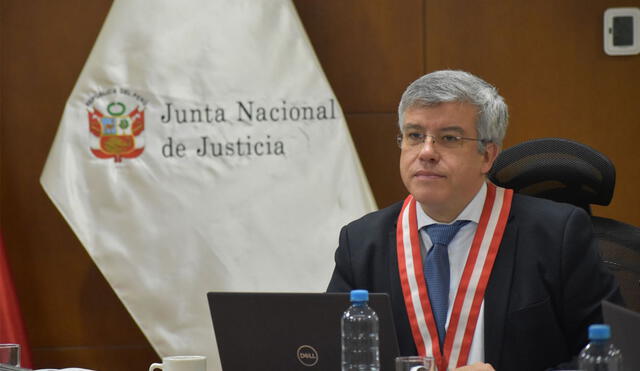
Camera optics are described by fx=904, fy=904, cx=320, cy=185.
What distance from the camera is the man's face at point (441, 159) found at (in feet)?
8.30

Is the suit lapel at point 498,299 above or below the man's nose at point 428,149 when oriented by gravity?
below

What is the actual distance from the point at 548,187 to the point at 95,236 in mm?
1914

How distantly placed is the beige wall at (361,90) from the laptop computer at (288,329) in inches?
88.4

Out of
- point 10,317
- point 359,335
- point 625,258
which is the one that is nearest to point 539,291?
point 625,258

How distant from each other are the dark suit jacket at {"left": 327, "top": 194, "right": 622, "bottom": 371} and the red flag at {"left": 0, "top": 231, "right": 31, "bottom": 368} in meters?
1.96

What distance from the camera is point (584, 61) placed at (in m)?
4.09

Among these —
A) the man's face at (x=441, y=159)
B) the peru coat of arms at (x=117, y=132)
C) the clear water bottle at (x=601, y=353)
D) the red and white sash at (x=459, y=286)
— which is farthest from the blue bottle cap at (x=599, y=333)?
the peru coat of arms at (x=117, y=132)

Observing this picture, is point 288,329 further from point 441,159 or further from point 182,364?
point 441,159

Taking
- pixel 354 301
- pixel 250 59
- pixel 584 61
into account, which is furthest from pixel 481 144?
pixel 584 61

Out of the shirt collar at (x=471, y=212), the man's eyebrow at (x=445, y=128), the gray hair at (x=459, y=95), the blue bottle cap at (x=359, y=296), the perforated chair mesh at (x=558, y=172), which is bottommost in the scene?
the blue bottle cap at (x=359, y=296)

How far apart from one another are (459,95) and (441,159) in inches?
7.4

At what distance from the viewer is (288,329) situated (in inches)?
75.5

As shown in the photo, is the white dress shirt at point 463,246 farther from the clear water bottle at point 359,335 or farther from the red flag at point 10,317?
the red flag at point 10,317

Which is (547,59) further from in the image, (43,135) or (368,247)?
(43,135)
